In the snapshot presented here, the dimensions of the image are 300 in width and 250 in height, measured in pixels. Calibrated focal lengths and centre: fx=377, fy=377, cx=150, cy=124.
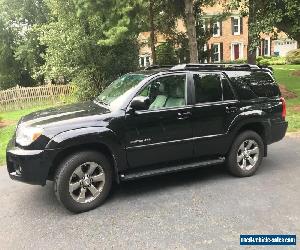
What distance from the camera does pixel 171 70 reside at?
593 cm

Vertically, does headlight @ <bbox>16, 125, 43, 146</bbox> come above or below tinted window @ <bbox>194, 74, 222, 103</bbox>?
below

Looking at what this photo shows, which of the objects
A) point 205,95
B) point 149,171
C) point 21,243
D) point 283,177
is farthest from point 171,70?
point 21,243

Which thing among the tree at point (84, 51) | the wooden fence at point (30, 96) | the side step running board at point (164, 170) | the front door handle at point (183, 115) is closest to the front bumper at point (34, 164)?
the side step running board at point (164, 170)

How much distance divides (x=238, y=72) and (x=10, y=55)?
30.9 m

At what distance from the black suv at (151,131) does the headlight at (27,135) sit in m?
0.01

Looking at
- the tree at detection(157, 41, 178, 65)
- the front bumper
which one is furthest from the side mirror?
the tree at detection(157, 41, 178, 65)

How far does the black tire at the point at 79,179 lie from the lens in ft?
16.5

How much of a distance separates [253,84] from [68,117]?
10.6ft

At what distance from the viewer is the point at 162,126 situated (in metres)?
5.61

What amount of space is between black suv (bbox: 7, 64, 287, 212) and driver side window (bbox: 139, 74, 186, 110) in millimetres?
15

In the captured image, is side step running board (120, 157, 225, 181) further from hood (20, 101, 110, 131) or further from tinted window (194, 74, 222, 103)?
tinted window (194, 74, 222, 103)

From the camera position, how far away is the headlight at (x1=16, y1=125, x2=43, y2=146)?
16.4 feet

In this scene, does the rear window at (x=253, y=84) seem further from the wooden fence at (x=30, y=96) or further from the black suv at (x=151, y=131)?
the wooden fence at (x=30, y=96)

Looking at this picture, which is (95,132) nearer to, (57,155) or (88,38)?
(57,155)
